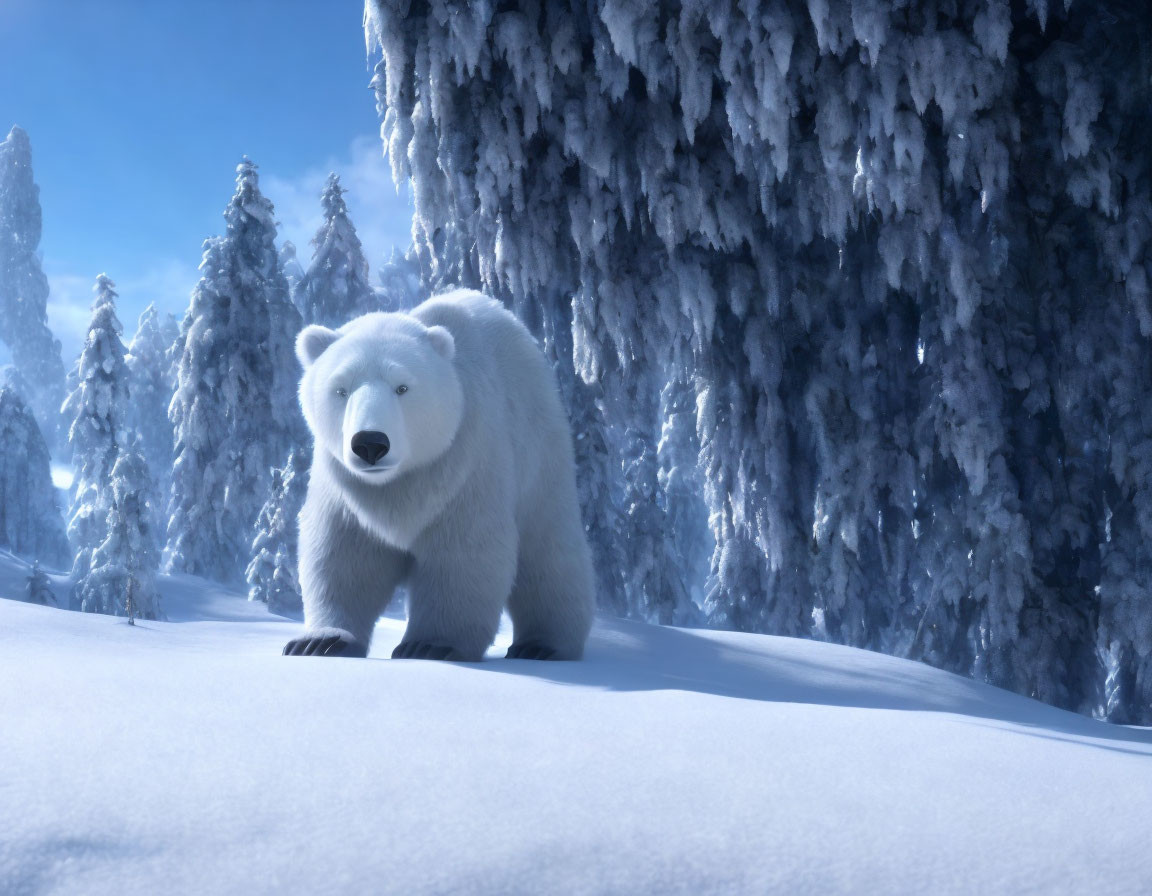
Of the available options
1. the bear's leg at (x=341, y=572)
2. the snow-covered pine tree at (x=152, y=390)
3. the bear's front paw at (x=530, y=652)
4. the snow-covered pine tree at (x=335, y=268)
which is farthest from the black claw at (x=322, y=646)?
the snow-covered pine tree at (x=152, y=390)

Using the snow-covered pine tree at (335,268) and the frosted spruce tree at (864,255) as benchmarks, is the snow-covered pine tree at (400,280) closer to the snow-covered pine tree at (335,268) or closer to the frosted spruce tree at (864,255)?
the snow-covered pine tree at (335,268)

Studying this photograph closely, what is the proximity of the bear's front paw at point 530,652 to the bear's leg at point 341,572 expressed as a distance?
0.51 m

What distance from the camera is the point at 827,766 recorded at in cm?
183

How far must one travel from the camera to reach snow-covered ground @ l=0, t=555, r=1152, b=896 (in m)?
1.34

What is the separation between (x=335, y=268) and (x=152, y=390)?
13.0 m

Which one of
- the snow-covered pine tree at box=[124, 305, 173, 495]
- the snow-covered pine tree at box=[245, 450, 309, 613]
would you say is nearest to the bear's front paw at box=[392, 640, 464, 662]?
the snow-covered pine tree at box=[245, 450, 309, 613]

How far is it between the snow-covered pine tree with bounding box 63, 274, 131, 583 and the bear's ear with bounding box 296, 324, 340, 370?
12.3 metres

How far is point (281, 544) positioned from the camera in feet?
42.9

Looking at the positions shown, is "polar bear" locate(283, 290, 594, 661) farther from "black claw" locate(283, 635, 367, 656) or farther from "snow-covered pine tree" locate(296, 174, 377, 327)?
"snow-covered pine tree" locate(296, 174, 377, 327)

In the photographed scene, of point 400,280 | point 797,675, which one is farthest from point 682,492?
point 797,675

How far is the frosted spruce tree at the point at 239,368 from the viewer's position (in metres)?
15.1

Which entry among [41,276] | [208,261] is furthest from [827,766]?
[41,276]

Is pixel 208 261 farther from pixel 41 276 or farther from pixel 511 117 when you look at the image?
pixel 41 276

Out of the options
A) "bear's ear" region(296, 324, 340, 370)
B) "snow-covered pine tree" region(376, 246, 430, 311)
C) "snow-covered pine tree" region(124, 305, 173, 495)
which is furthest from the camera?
"snow-covered pine tree" region(124, 305, 173, 495)
